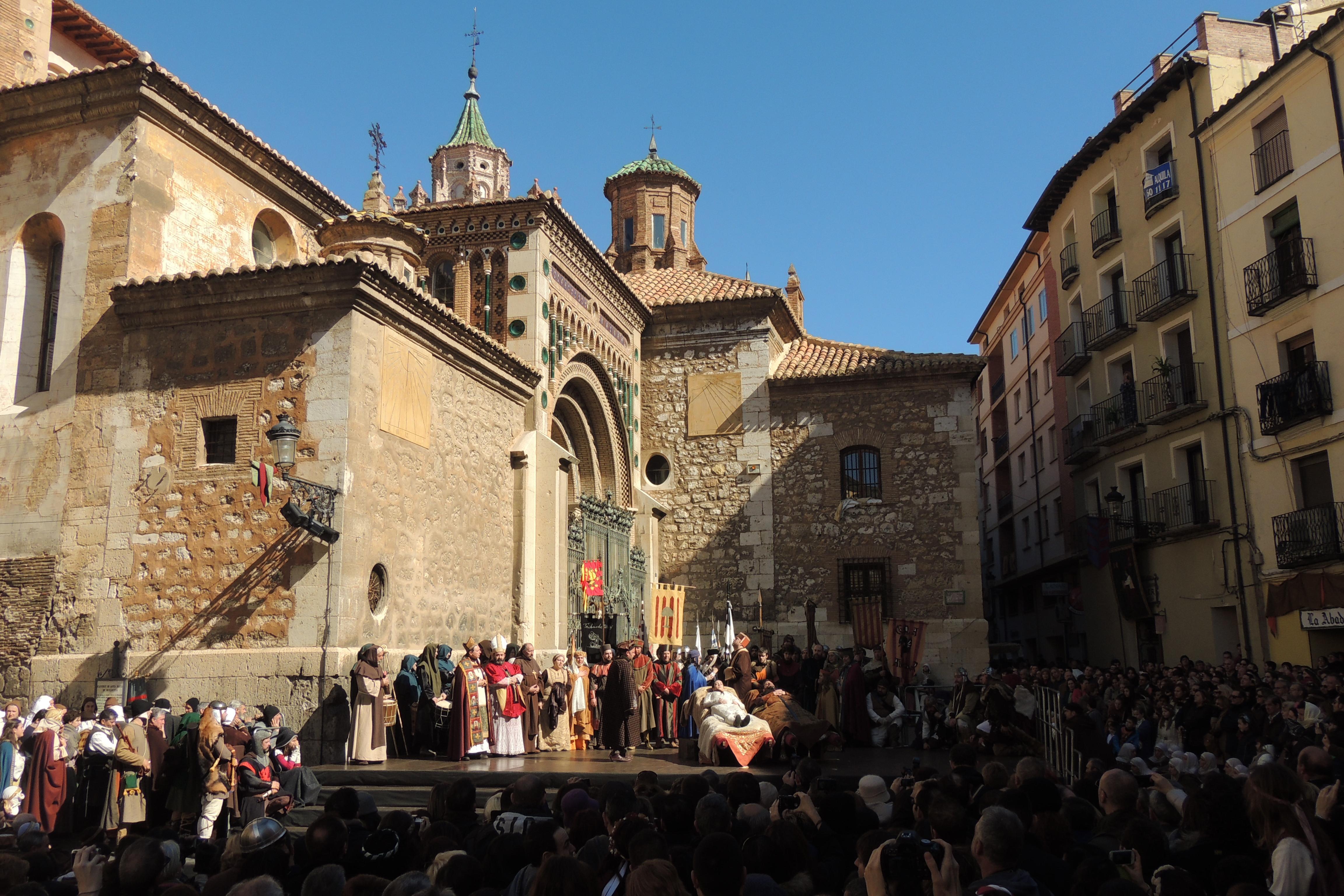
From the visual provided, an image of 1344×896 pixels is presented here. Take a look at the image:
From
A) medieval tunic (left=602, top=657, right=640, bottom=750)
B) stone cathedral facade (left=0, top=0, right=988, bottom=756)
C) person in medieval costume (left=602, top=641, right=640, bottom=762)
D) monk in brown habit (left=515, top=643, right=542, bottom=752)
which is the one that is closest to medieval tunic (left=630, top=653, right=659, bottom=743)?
person in medieval costume (left=602, top=641, right=640, bottom=762)

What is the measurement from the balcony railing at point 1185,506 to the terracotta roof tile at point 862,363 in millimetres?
4553

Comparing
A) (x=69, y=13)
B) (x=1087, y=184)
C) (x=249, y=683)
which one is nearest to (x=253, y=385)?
(x=249, y=683)

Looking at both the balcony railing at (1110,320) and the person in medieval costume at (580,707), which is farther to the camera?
the balcony railing at (1110,320)

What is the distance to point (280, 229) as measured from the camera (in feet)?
58.6

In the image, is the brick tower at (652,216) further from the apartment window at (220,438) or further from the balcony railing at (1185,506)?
the apartment window at (220,438)

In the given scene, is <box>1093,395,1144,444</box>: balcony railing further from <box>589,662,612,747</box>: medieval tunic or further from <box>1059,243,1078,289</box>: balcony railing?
<box>589,662,612,747</box>: medieval tunic

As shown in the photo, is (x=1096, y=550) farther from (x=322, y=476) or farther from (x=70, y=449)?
(x=70, y=449)

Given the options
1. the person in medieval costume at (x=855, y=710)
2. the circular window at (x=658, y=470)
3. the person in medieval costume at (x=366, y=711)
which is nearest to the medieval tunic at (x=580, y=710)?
the person in medieval costume at (x=366, y=711)

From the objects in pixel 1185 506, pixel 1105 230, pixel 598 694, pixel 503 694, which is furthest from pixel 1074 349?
pixel 503 694

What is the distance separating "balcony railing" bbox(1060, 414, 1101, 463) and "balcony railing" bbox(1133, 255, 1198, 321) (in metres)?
3.06

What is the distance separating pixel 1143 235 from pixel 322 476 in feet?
56.1

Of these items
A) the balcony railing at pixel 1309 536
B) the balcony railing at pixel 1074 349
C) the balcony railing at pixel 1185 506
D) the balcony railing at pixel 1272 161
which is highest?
the balcony railing at pixel 1272 161

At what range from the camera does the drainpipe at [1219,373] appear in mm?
18109

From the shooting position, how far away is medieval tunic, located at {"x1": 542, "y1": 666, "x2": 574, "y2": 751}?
14547 mm
